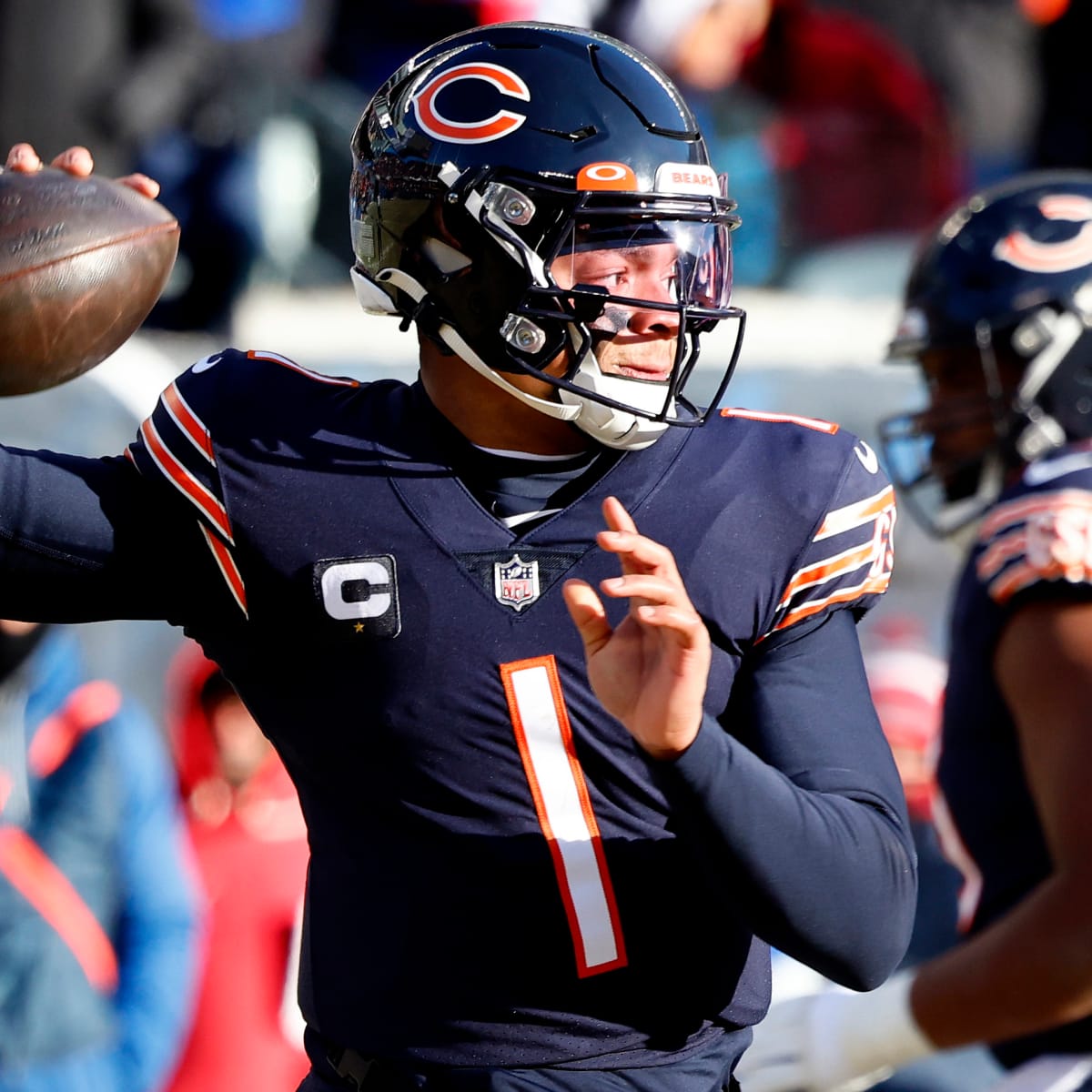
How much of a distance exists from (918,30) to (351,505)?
6.28 metres

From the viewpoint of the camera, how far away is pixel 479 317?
2135mm

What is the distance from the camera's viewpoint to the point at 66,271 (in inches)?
82.3

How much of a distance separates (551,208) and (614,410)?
238 millimetres

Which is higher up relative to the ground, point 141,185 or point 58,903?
point 141,185

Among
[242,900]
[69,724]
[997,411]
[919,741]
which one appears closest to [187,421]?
[997,411]

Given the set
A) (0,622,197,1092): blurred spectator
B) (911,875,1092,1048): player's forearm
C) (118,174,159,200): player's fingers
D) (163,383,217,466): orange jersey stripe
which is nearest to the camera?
(163,383,217,466): orange jersey stripe

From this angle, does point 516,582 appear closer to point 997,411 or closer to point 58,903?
point 997,411

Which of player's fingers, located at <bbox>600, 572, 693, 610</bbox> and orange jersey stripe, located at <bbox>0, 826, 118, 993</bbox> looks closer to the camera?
player's fingers, located at <bbox>600, 572, 693, 610</bbox>

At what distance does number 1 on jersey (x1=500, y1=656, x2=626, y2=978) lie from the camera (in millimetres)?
1979

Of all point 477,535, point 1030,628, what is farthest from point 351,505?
point 1030,628

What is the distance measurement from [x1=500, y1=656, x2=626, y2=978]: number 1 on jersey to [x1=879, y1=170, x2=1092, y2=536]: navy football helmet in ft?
5.27

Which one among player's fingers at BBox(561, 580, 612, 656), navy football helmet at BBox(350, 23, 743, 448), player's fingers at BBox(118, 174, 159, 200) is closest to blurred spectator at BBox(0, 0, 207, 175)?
player's fingers at BBox(118, 174, 159, 200)

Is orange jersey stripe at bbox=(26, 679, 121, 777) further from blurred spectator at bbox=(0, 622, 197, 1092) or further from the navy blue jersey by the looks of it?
the navy blue jersey

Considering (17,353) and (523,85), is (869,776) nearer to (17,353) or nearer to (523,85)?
(523,85)
